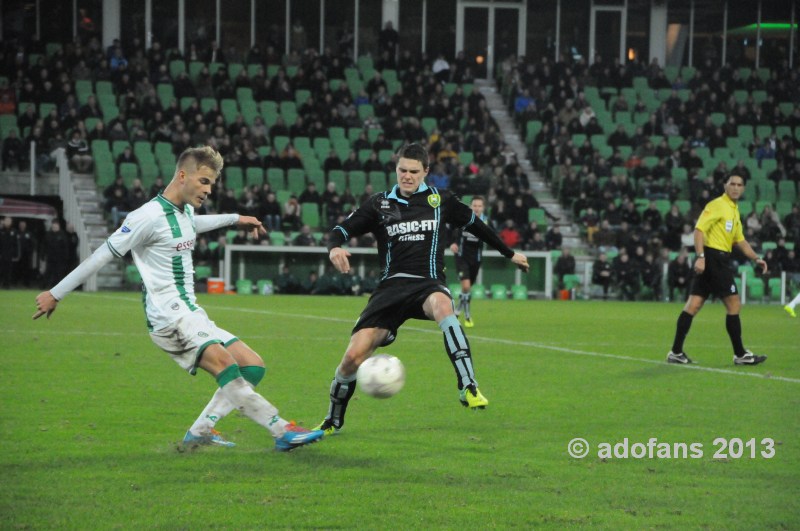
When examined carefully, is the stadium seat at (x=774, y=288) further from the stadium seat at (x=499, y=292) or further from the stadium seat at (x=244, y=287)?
the stadium seat at (x=244, y=287)

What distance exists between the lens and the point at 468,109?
3822cm

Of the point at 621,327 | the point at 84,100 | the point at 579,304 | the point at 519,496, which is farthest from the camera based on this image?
the point at 84,100

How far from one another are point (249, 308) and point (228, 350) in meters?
16.1

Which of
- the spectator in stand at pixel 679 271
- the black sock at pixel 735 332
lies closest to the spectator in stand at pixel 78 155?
the spectator in stand at pixel 679 271

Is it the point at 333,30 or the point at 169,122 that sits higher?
the point at 333,30

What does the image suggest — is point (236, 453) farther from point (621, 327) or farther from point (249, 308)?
point (249, 308)

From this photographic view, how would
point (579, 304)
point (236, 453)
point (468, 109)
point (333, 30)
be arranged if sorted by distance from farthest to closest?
point (333, 30) < point (468, 109) < point (579, 304) < point (236, 453)

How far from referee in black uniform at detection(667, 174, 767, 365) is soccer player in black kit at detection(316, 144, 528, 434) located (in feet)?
18.4

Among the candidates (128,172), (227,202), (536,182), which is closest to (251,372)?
(227,202)

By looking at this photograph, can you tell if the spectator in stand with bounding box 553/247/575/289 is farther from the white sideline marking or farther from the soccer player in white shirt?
the soccer player in white shirt

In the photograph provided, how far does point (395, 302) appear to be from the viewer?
800 centimetres

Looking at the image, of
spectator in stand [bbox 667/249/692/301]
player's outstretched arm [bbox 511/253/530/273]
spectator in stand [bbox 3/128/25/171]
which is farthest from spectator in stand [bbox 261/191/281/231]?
player's outstretched arm [bbox 511/253/530/273]

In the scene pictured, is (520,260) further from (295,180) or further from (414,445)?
(295,180)

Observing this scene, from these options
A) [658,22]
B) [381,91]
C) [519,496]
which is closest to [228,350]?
[519,496]
